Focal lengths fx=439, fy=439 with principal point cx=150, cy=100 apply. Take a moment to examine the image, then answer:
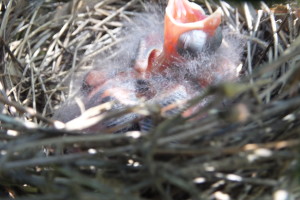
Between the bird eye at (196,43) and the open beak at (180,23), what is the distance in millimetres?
13

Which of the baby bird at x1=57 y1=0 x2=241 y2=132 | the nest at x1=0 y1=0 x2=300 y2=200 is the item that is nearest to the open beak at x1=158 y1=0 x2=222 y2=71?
the baby bird at x1=57 y1=0 x2=241 y2=132

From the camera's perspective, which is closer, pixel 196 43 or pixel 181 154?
pixel 181 154

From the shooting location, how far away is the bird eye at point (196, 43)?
1.35m

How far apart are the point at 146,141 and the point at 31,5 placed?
1076mm

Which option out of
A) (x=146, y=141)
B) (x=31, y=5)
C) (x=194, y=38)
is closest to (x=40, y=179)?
(x=146, y=141)

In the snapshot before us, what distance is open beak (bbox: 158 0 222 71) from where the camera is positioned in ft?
4.44

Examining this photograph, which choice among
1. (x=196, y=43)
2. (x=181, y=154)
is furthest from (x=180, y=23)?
(x=181, y=154)

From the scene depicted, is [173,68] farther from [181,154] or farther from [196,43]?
[181,154]

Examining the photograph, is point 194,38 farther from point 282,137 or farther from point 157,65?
point 282,137

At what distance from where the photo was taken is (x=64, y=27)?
5.60ft

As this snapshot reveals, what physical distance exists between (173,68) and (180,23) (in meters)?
0.15

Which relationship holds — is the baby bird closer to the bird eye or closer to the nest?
the bird eye

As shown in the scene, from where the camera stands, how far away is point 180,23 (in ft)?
4.52

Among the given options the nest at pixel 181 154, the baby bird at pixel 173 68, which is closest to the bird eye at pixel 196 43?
the baby bird at pixel 173 68
